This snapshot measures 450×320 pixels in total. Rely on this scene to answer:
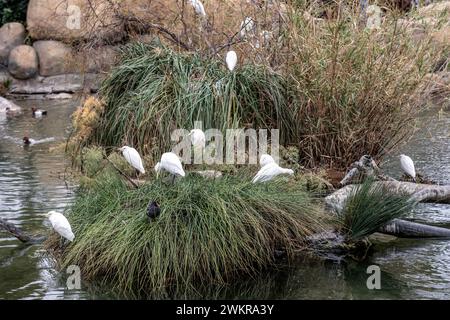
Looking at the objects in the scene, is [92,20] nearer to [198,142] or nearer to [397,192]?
[198,142]

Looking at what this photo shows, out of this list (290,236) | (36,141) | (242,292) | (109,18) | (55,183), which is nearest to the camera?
(242,292)

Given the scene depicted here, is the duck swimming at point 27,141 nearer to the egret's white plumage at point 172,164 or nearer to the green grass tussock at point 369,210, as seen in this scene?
the egret's white plumage at point 172,164

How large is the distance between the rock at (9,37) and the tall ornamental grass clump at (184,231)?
45.4 feet

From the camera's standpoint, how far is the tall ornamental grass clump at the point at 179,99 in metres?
7.83

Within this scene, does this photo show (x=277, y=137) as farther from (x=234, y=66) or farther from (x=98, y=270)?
(x=98, y=270)

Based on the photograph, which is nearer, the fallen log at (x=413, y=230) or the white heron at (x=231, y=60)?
the fallen log at (x=413, y=230)

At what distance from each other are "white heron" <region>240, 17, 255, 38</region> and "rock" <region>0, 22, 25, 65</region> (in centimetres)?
1168

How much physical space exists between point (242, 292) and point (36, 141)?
750cm

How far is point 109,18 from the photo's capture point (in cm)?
1011

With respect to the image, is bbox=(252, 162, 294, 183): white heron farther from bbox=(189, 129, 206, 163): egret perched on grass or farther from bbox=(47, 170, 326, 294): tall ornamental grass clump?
bbox=(189, 129, 206, 163): egret perched on grass

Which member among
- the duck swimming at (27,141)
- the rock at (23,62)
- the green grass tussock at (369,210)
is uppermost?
the rock at (23,62)

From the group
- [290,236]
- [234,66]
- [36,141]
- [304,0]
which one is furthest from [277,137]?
[36,141]

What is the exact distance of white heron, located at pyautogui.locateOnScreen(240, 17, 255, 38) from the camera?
876 cm

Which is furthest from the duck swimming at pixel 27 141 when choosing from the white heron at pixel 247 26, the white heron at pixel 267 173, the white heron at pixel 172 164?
the white heron at pixel 267 173
